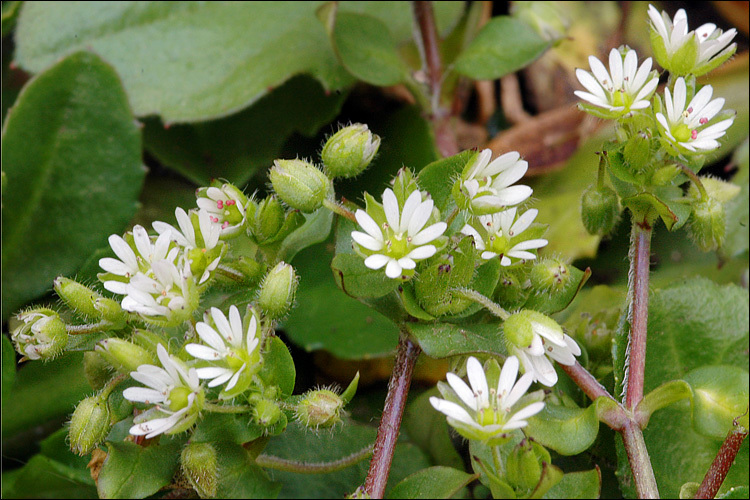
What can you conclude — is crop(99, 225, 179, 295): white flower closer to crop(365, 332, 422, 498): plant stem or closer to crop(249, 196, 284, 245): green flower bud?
crop(249, 196, 284, 245): green flower bud

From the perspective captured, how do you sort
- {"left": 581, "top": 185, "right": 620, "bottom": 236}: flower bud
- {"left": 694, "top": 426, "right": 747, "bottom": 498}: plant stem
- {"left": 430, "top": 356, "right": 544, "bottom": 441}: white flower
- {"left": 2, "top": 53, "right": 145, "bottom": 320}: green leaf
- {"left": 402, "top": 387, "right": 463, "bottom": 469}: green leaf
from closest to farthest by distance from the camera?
{"left": 430, "top": 356, "right": 544, "bottom": 441}: white flower, {"left": 694, "top": 426, "right": 747, "bottom": 498}: plant stem, {"left": 581, "top": 185, "right": 620, "bottom": 236}: flower bud, {"left": 402, "top": 387, "right": 463, "bottom": 469}: green leaf, {"left": 2, "top": 53, "right": 145, "bottom": 320}: green leaf

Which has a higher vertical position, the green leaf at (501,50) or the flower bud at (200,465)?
the green leaf at (501,50)

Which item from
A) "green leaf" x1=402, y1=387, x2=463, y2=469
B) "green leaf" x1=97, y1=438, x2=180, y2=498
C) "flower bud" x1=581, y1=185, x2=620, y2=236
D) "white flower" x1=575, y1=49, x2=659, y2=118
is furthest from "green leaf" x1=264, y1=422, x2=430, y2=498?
"white flower" x1=575, y1=49, x2=659, y2=118

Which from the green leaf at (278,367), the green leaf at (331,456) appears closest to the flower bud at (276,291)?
the green leaf at (278,367)

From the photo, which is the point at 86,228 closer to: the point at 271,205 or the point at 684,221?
the point at 271,205

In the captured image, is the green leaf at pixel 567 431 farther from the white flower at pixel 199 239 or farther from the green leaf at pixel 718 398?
the white flower at pixel 199 239

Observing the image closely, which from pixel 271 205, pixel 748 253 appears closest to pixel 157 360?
pixel 271 205
